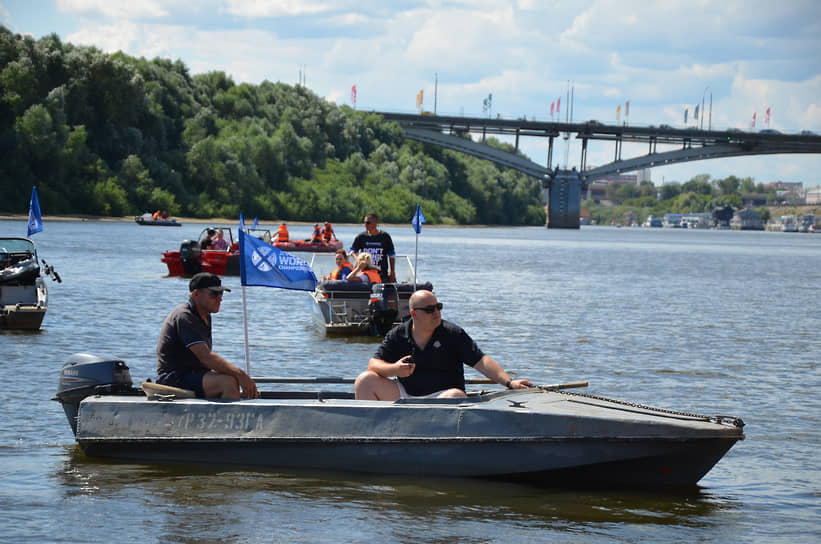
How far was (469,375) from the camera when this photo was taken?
15.7 metres

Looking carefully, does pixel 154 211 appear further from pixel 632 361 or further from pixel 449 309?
pixel 632 361

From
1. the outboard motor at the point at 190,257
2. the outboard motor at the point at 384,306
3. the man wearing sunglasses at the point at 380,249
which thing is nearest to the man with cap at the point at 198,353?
the man wearing sunglasses at the point at 380,249

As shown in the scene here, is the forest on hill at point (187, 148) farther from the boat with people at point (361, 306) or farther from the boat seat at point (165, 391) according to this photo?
the boat seat at point (165, 391)

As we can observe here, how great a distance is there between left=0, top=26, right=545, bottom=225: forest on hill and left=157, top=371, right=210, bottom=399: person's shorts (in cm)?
7949

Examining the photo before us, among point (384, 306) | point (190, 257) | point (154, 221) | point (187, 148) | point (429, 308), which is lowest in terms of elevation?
point (190, 257)

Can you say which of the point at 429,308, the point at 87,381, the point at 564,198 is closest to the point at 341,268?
the point at 87,381

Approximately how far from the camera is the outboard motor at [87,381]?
32.7 feet

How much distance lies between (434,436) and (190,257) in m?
28.9

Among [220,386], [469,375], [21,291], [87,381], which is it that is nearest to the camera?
[220,386]

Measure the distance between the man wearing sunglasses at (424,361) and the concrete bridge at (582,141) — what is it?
404 feet

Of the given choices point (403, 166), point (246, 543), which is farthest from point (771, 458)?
point (403, 166)

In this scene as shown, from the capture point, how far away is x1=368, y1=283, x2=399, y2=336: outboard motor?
1916cm

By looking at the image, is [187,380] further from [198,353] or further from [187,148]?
[187,148]

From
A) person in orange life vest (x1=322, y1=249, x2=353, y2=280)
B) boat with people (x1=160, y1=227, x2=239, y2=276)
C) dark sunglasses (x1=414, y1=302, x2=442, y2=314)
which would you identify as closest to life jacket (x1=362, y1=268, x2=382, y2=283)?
person in orange life vest (x1=322, y1=249, x2=353, y2=280)
